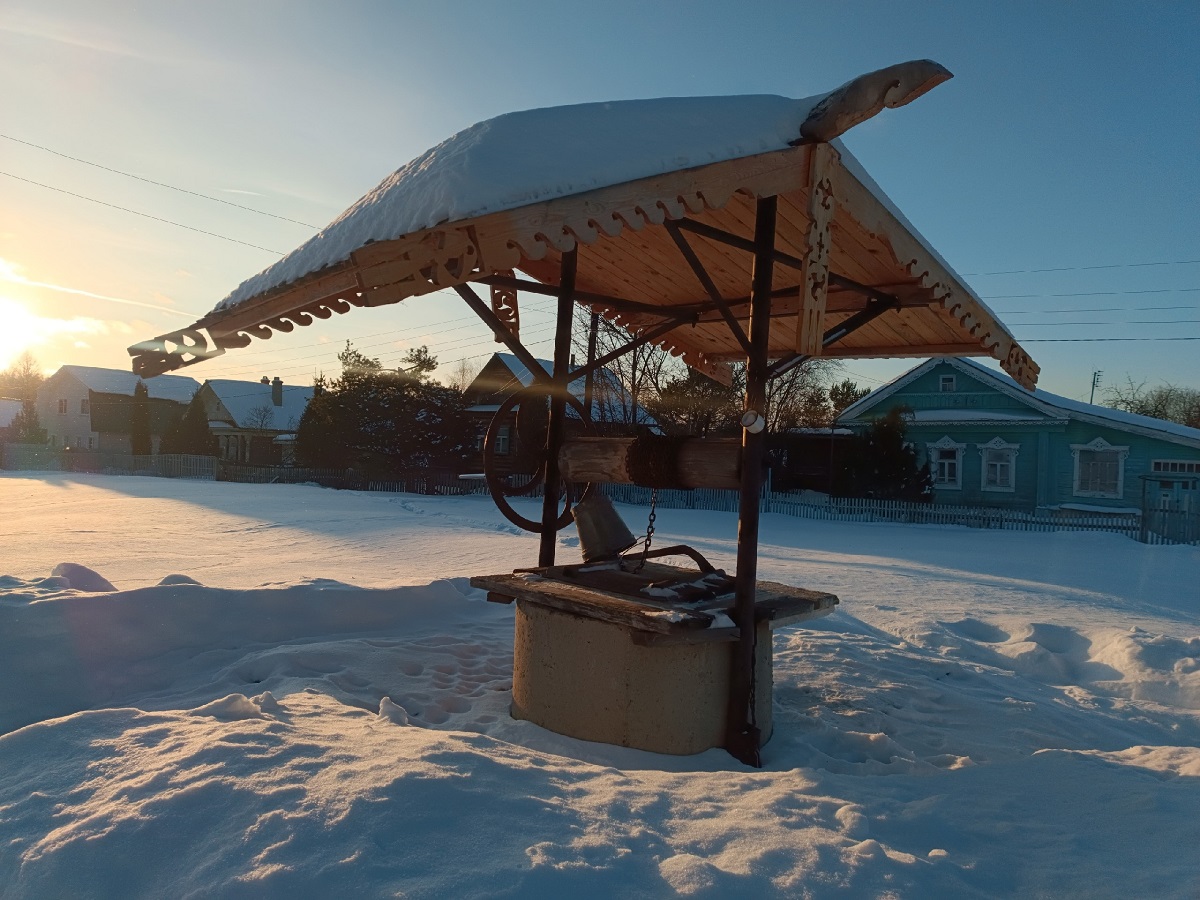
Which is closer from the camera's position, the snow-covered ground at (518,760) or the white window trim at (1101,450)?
the snow-covered ground at (518,760)

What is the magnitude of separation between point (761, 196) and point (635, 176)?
2.95 ft

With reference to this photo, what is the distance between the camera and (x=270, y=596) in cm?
655

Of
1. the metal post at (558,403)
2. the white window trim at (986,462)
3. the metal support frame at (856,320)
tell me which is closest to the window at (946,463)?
the white window trim at (986,462)

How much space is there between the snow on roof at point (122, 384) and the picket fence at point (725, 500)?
17053 mm

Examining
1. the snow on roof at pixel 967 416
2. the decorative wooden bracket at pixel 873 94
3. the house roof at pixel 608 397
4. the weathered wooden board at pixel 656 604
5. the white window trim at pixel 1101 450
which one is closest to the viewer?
the weathered wooden board at pixel 656 604

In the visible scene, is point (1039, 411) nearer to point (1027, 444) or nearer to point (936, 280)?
point (1027, 444)

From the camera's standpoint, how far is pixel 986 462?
83.9 ft

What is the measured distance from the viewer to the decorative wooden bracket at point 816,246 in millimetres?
4359

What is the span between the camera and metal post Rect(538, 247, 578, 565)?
5574mm

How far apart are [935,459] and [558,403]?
23906 millimetres

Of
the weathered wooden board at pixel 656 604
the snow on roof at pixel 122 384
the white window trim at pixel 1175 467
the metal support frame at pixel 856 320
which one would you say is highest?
the snow on roof at pixel 122 384

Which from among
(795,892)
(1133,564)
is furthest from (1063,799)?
(1133,564)

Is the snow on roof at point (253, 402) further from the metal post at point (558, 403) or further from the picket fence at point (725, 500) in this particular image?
the metal post at point (558, 403)

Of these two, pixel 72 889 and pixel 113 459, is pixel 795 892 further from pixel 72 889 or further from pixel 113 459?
pixel 113 459
